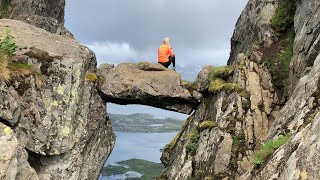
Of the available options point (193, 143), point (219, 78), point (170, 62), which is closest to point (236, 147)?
point (193, 143)

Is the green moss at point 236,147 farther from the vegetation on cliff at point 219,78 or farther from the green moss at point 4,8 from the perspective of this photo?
the green moss at point 4,8

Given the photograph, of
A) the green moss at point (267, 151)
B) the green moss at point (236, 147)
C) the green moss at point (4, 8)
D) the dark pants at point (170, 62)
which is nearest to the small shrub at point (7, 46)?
the dark pants at point (170, 62)

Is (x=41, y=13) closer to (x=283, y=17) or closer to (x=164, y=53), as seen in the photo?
(x=164, y=53)

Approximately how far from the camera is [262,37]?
27016 mm

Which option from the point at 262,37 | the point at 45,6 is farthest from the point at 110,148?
the point at 45,6

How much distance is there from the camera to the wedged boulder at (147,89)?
2838 centimetres

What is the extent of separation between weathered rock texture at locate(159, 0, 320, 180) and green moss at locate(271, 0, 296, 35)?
430mm

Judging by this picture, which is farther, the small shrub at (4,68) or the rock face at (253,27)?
the rock face at (253,27)

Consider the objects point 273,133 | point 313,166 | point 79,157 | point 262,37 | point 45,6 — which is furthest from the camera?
point 45,6

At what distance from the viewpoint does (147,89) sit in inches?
1118

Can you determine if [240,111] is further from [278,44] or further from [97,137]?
[97,137]

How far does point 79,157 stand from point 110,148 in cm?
427

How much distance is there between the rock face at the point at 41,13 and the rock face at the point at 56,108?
947 cm

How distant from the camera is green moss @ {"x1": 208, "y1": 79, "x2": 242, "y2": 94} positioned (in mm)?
23094
